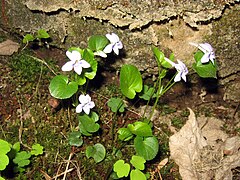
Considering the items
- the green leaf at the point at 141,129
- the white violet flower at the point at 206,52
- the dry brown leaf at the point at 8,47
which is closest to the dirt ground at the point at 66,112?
the dry brown leaf at the point at 8,47

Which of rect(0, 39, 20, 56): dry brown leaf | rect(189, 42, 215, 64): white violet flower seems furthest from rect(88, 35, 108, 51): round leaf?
rect(0, 39, 20, 56): dry brown leaf

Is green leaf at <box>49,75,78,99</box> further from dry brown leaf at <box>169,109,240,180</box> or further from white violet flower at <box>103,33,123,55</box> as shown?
dry brown leaf at <box>169,109,240,180</box>

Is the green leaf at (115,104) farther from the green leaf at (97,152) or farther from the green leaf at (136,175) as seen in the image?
the green leaf at (136,175)

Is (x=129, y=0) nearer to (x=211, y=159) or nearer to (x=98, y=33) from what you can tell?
(x=98, y=33)

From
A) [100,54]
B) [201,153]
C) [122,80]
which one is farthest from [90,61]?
[201,153]

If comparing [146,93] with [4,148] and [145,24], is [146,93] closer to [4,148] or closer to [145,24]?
[145,24]

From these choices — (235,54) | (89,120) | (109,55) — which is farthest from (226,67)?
(89,120)
